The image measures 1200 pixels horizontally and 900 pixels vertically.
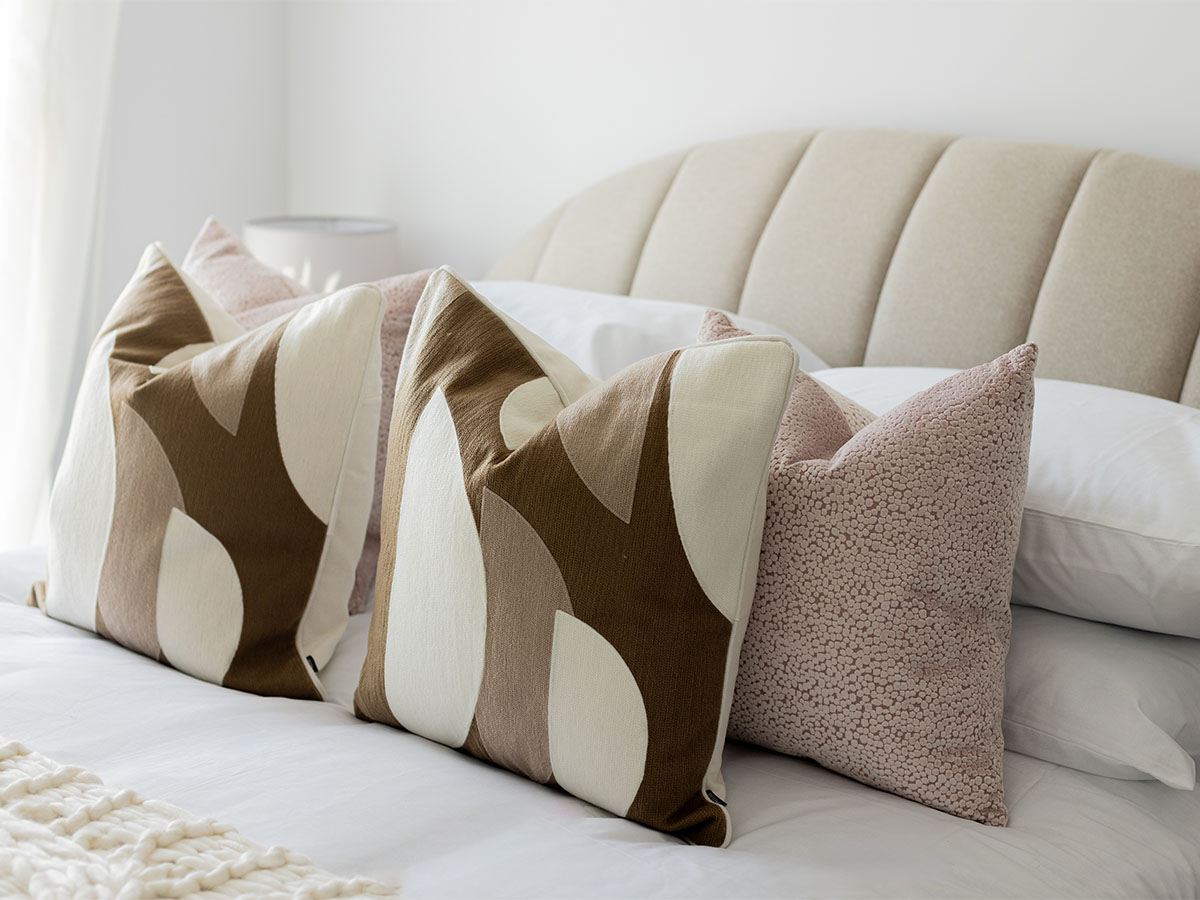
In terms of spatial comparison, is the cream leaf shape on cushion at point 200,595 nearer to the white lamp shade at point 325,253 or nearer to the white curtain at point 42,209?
the white lamp shade at point 325,253

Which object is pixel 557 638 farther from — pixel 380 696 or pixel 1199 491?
pixel 1199 491

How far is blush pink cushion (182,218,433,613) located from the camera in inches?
51.8

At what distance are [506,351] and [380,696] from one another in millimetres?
326

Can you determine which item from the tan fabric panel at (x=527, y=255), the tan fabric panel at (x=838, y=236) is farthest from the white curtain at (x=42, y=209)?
the tan fabric panel at (x=838, y=236)

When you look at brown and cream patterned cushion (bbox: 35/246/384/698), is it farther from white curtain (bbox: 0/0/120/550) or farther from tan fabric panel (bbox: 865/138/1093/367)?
white curtain (bbox: 0/0/120/550)

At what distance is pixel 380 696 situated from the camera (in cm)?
100

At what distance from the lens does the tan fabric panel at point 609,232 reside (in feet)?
5.95

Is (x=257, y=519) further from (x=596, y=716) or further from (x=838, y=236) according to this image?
(x=838, y=236)

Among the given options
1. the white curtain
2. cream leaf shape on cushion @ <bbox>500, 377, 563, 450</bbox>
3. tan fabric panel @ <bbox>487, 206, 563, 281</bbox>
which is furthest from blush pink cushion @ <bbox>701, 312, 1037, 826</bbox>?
the white curtain

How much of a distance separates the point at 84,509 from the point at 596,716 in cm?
65

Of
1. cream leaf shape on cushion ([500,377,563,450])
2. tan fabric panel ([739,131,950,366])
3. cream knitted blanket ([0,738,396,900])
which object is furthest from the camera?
tan fabric panel ([739,131,950,366])

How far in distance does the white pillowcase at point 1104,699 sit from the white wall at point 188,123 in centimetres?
194

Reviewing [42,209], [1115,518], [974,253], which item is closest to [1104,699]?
[1115,518]

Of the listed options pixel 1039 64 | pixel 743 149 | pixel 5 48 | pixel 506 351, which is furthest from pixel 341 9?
pixel 506 351
